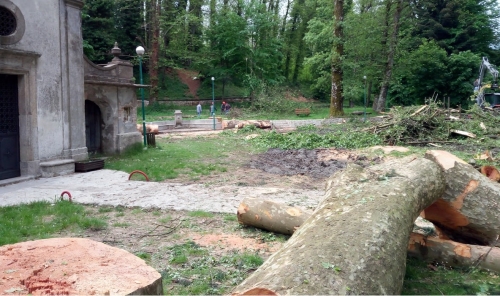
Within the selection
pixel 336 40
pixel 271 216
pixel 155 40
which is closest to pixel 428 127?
pixel 336 40

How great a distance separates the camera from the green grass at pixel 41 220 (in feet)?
19.6

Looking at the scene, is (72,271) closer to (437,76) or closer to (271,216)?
(271,216)

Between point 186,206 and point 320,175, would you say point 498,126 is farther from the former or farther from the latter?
point 186,206

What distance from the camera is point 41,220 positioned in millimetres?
6711

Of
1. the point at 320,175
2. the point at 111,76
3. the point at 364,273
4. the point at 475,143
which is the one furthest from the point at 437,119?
the point at 364,273

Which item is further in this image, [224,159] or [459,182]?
[224,159]

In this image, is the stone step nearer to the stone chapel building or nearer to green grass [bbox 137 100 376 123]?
the stone chapel building

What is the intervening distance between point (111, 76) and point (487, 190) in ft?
38.2

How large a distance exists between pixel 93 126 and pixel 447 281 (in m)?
12.3

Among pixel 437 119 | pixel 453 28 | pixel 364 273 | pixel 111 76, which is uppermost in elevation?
pixel 453 28

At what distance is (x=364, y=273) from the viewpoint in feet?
9.46

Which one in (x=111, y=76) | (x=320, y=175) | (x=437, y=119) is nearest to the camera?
(x=320, y=175)

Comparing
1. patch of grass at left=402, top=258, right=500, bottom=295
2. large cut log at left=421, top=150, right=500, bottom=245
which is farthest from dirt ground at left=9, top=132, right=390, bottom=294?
large cut log at left=421, top=150, right=500, bottom=245

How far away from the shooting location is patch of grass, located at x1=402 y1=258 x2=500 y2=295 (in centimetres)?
410
